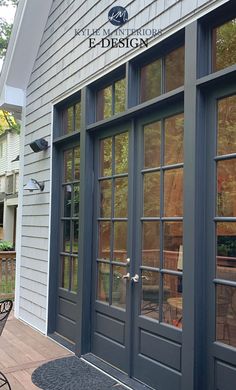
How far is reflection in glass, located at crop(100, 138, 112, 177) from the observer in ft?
12.7

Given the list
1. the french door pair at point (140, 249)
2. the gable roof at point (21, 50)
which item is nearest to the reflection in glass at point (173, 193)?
the french door pair at point (140, 249)

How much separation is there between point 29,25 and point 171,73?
9.09 ft

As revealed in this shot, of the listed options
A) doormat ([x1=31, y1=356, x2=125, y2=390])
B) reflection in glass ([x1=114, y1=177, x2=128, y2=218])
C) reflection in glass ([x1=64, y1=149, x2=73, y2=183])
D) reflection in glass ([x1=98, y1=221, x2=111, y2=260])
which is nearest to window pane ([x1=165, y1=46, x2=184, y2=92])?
reflection in glass ([x1=114, y1=177, x2=128, y2=218])

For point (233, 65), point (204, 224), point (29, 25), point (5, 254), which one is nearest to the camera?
point (233, 65)

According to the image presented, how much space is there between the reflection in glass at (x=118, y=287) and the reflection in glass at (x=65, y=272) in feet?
3.15

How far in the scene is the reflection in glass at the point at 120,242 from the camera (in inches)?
140

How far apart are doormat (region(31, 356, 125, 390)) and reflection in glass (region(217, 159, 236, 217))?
5.49 ft

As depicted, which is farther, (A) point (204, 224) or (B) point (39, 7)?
(B) point (39, 7)

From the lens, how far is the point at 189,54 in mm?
2832

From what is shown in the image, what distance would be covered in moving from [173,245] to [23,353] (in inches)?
80.7

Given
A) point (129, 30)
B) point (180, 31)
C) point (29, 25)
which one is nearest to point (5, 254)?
point (29, 25)

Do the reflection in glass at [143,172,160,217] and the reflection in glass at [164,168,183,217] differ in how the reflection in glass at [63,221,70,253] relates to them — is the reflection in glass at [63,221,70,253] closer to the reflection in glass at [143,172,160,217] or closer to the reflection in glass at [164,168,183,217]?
the reflection in glass at [143,172,160,217]

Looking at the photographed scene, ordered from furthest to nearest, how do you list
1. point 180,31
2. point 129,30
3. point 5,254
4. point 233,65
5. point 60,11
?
point 5,254 → point 60,11 → point 129,30 → point 180,31 → point 233,65

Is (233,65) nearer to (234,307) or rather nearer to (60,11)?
(234,307)
